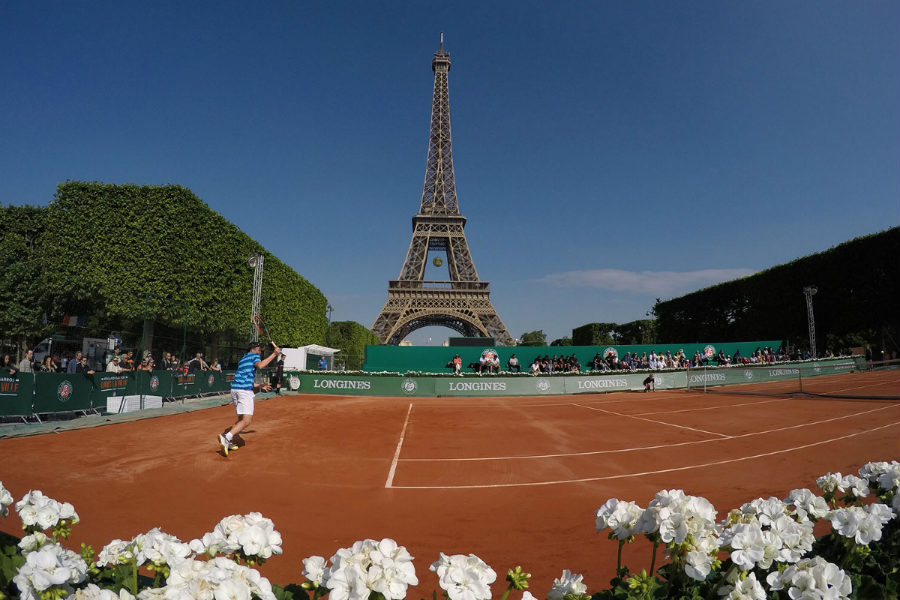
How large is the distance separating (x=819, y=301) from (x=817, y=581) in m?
38.5

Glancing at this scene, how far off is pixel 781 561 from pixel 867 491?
1178 mm

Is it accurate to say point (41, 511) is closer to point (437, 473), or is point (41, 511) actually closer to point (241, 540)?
point (241, 540)

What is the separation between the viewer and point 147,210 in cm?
1962

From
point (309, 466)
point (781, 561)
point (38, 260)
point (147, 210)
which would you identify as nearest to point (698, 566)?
point (781, 561)

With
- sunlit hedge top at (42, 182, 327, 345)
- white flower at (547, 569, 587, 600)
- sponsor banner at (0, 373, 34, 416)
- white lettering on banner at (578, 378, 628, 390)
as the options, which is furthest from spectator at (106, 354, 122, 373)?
white lettering on banner at (578, 378, 628, 390)

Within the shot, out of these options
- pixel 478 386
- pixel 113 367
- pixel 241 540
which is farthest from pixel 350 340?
pixel 241 540

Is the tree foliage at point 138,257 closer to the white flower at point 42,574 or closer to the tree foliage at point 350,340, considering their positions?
the white flower at point 42,574

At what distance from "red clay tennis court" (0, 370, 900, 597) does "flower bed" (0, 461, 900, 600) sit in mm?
1882

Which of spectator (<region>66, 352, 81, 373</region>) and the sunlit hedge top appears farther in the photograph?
the sunlit hedge top

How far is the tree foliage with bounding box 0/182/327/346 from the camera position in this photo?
18.8 meters

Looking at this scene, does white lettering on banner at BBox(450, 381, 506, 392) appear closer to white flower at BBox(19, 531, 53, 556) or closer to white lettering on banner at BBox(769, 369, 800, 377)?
white lettering on banner at BBox(769, 369, 800, 377)

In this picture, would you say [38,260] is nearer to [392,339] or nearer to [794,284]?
[392,339]

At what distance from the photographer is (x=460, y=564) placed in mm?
1293

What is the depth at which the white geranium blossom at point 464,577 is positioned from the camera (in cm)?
122
